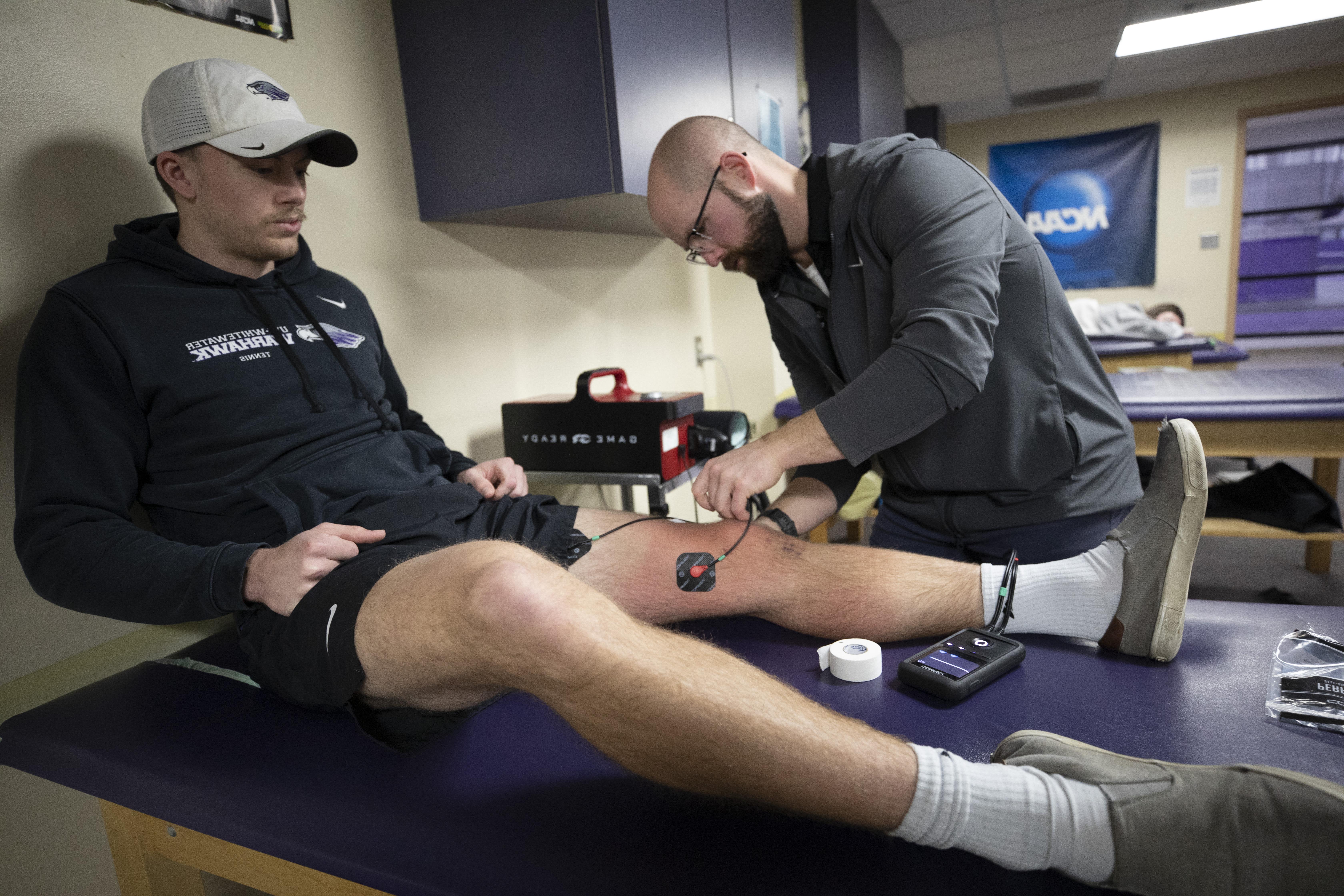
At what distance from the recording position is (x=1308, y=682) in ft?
3.02

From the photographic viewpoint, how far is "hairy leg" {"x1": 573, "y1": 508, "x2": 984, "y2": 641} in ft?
3.83

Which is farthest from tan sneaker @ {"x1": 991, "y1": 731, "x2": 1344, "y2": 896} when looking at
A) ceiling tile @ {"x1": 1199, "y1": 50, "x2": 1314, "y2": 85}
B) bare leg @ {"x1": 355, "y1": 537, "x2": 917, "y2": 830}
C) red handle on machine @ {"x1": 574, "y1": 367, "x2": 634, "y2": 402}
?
ceiling tile @ {"x1": 1199, "y1": 50, "x2": 1314, "y2": 85}

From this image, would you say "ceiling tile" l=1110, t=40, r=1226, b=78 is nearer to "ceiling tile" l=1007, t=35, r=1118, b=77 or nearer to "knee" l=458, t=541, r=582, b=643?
"ceiling tile" l=1007, t=35, r=1118, b=77

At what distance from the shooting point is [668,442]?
5.97 ft

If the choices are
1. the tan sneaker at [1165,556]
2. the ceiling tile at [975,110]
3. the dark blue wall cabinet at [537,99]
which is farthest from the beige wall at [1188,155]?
the tan sneaker at [1165,556]

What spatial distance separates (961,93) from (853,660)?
19.7ft

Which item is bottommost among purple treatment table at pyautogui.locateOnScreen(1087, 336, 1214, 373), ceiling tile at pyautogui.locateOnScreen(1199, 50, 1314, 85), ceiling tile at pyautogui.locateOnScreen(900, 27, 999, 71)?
purple treatment table at pyautogui.locateOnScreen(1087, 336, 1214, 373)

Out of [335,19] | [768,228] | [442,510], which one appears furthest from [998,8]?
[442,510]

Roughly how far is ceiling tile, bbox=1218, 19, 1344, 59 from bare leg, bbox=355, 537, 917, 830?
631 centimetres

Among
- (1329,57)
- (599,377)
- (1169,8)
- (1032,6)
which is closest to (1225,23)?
(1169,8)

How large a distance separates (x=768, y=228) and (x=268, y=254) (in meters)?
0.93

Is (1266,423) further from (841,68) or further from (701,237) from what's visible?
(841,68)

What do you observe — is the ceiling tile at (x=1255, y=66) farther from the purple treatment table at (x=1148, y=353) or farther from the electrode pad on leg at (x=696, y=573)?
the electrode pad on leg at (x=696, y=573)

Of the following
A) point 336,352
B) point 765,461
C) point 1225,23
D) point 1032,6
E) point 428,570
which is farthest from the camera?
point 1225,23
